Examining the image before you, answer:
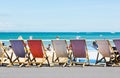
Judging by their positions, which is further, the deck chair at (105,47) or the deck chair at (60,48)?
the deck chair at (60,48)

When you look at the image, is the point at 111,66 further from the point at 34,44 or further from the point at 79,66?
the point at 34,44

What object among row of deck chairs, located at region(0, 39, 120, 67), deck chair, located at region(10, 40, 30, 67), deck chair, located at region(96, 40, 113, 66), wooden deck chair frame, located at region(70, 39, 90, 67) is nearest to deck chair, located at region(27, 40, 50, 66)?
row of deck chairs, located at region(0, 39, 120, 67)

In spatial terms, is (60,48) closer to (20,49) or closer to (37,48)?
(37,48)

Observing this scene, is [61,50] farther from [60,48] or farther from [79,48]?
[79,48]

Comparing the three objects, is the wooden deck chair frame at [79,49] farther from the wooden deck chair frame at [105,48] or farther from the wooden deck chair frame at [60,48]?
the wooden deck chair frame at [105,48]

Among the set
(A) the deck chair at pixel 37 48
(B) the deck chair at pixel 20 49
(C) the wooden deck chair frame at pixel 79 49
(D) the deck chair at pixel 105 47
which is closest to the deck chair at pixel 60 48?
(C) the wooden deck chair frame at pixel 79 49

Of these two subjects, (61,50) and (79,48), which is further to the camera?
(61,50)

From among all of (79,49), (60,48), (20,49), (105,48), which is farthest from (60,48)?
(105,48)

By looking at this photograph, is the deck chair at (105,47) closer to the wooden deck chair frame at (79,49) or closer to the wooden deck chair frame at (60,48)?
the wooden deck chair frame at (79,49)

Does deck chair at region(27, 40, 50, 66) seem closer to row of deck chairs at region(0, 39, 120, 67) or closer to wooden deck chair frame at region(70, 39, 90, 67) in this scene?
row of deck chairs at region(0, 39, 120, 67)

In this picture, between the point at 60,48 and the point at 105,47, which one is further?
the point at 60,48

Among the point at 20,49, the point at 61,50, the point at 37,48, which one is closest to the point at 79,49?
the point at 61,50

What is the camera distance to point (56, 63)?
12.1m

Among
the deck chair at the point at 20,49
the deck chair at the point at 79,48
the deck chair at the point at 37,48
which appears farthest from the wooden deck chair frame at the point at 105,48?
the deck chair at the point at 20,49
